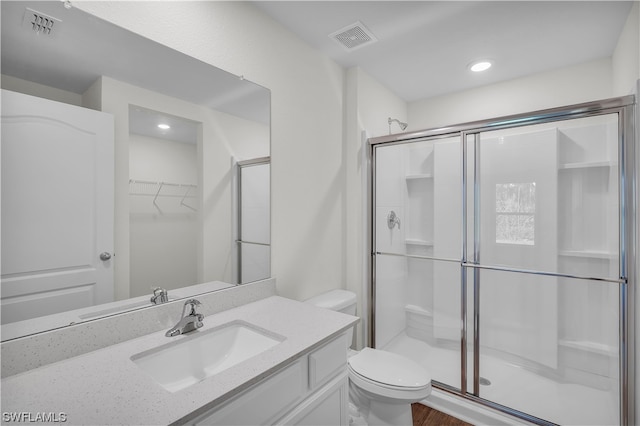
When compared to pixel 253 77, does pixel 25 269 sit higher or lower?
lower

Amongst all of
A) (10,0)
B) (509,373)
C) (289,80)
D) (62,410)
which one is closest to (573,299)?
(509,373)

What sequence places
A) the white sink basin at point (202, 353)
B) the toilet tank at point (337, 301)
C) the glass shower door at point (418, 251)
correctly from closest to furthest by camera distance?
the white sink basin at point (202, 353) → the toilet tank at point (337, 301) → the glass shower door at point (418, 251)

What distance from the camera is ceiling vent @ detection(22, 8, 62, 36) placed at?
0.94 m

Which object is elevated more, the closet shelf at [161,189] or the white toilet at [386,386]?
the closet shelf at [161,189]

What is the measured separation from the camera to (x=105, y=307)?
3.57 ft

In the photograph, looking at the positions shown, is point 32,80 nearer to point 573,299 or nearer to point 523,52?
point 523,52

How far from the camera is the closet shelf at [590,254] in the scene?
165cm

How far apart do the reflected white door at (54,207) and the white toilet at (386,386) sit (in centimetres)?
116

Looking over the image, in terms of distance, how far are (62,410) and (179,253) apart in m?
0.67

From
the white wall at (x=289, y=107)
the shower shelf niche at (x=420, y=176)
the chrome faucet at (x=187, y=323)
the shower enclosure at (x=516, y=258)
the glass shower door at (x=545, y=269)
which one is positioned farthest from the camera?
the shower shelf niche at (x=420, y=176)

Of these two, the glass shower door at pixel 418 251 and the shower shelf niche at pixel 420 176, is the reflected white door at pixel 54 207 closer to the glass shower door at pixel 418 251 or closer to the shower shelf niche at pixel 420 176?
the glass shower door at pixel 418 251

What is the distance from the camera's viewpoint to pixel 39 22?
3.17 feet

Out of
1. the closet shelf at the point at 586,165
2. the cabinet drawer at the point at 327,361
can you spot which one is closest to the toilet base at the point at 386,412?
the cabinet drawer at the point at 327,361

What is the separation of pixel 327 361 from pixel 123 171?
1083 millimetres
